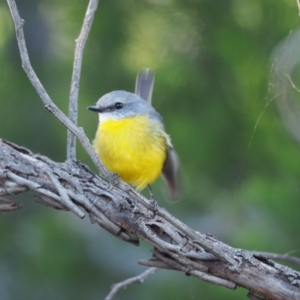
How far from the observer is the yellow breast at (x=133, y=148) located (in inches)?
102

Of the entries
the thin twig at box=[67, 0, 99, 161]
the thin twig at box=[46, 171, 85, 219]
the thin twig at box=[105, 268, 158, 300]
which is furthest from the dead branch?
the thin twig at box=[105, 268, 158, 300]

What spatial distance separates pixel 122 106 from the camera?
9.18 feet

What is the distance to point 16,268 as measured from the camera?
3393mm

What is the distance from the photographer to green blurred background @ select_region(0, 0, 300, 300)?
2.97 m

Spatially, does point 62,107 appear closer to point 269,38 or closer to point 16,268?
point 16,268

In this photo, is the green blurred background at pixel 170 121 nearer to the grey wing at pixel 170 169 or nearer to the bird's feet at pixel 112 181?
the grey wing at pixel 170 169

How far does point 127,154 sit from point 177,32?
1.03 m

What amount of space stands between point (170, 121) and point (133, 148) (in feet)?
2.59

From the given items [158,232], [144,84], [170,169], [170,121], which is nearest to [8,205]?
[158,232]

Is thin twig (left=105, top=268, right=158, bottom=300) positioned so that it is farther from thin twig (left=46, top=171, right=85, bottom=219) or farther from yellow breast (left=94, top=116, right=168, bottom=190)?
yellow breast (left=94, top=116, right=168, bottom=190)

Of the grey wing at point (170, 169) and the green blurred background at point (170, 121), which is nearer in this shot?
the grey wing at point (170, 169)

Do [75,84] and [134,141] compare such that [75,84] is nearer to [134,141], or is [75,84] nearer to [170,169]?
[134,141]

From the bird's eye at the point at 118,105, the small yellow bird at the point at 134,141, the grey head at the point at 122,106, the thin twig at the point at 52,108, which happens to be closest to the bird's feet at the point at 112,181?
the thin twig at the point at 52,108

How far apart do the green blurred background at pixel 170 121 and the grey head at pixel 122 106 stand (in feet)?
1.45
